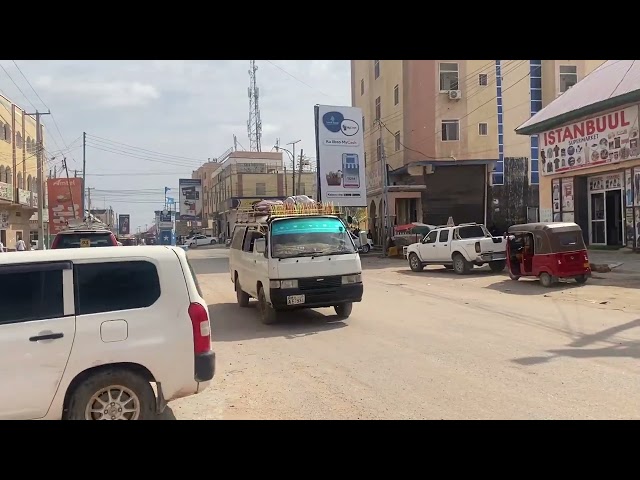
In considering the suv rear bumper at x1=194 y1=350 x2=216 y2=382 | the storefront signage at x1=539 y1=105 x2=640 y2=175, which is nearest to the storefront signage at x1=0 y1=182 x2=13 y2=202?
the storefront signage at x1=539 y1=105 x2=640 y2=175

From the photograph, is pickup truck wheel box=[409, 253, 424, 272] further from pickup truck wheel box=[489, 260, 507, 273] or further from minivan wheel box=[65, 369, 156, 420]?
minivan wheel box=[65, 369, 156, 420]

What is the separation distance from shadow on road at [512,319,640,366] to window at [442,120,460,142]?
94.6ft

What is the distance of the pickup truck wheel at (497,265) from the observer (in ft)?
62.0

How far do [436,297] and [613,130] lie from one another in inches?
487

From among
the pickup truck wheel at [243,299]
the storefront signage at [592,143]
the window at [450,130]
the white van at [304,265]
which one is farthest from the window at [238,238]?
the window at [450,130]

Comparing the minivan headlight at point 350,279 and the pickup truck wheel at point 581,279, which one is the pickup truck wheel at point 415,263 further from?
the minivan headlight at point 350,279

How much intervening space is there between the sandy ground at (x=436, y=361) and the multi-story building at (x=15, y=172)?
3478 cm

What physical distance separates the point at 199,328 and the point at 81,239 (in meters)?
10.9

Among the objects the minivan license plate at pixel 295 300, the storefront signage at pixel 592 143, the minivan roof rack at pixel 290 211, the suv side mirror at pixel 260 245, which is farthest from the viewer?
the storefront signage at pixel 592 143

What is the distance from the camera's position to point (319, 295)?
1016cm
